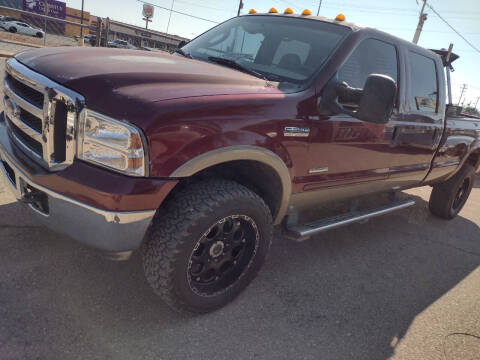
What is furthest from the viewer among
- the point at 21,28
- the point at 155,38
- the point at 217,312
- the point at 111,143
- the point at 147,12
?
the point at 147,12

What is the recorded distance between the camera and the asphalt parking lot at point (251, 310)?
2000mm

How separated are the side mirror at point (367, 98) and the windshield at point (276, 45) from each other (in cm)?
19

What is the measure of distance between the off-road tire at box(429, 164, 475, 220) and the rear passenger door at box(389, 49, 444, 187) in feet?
3.89

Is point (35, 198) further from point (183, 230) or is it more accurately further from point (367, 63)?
point (367, 63)

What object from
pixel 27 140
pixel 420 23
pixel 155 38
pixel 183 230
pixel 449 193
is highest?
pixel 420 23

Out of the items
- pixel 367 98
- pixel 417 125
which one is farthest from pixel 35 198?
pixel 417 125

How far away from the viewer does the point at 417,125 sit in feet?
11.5

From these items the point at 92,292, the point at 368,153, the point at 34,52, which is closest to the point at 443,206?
the point at 368,153

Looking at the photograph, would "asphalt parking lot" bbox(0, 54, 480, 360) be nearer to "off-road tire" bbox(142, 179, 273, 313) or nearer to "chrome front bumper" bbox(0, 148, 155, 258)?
"off-road tire" bbox(142, 179, 273, 313)

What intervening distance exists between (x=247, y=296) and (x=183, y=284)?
640 mm

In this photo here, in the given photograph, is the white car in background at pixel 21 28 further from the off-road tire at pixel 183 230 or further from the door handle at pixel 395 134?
→ the off-road tire at pixel 183 230

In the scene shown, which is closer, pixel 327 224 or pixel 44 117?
pixel 44 117

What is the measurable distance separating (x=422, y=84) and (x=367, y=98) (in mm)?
1712

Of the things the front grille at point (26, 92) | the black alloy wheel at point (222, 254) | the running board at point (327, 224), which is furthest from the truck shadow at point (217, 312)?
the front grille at point (26, 92)
